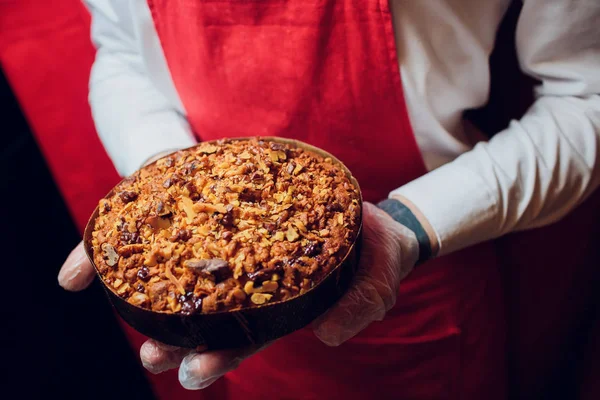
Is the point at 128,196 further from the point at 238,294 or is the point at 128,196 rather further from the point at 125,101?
the point at 125,101

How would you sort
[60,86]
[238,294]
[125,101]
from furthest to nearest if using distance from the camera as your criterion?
[60,86]
[125,101]
[238,294]

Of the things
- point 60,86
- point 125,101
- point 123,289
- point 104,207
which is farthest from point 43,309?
point 123,289

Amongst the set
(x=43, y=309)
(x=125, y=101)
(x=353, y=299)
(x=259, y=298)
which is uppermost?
(x=125, y=101)

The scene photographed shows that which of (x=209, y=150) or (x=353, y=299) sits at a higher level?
(x=209, y=150)

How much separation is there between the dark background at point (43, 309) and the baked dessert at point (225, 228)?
0.86m

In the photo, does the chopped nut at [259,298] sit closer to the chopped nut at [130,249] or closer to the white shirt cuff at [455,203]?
the chopped nut at [130,249]

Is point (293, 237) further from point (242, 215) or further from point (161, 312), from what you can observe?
point (161, 312)

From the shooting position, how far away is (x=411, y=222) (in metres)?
0.90

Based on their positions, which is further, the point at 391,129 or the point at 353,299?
the point at 391,129

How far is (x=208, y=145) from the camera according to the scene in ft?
2.65

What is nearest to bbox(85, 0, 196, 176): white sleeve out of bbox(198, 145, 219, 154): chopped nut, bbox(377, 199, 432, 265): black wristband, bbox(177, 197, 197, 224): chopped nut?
bbox(198, 145, 219, 154): chopped nut

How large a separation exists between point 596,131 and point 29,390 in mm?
1616

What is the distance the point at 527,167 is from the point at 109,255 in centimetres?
71

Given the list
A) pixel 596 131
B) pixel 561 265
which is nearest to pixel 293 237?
pixel 596 131
